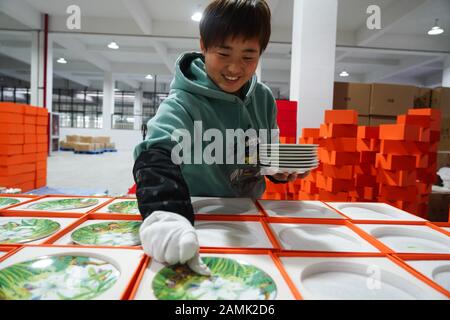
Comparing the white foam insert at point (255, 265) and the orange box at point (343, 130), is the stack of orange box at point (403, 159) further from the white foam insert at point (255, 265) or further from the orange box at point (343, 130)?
the white foam insert at point (255, 265)

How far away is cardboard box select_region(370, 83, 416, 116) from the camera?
3727 mm

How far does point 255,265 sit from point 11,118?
4548 millimetres

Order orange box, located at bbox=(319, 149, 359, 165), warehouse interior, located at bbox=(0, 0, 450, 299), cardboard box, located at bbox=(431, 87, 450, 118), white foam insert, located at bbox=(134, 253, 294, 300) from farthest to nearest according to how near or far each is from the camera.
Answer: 1. cardboard box, located at bbox=(431, 87, 450, 118)
2. orange box, located at bbox=(319, 149, 359, 165)
3. warehouse interior, located at bbox=(0, 0, 450, 299)
4. white foam insert, located at bbox=(134, 253, 294, 300)

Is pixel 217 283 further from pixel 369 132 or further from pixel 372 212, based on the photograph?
pixel 369 132

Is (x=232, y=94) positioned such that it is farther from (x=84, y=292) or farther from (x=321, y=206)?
(x=84, y=292)

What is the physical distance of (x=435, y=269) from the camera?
698mm

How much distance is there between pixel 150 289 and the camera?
56cm

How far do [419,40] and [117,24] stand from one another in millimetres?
7522

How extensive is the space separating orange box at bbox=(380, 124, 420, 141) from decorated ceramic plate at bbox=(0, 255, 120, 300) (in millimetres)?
2087

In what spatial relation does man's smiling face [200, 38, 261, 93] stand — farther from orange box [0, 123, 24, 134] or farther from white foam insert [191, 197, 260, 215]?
orange box [0, 123, 24, 134]

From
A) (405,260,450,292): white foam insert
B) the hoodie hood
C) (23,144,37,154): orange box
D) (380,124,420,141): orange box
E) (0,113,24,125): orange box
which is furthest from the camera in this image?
(23,144,37,154): orange box

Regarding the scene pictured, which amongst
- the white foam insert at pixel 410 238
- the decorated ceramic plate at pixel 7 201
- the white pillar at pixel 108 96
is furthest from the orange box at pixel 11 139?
the white pillar at pixel 108 96

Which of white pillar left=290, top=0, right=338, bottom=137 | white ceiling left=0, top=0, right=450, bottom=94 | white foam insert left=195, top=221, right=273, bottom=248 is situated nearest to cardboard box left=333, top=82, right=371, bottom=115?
white pillar left=290, top=0, right=338, bottom=137

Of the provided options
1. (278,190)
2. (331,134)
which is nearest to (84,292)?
(331,134)
